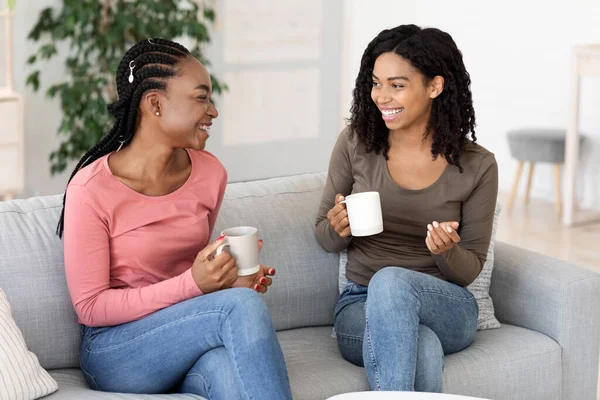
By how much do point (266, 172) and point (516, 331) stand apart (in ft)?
11.5

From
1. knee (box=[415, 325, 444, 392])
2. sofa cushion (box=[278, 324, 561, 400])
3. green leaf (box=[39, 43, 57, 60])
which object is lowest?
sofa cushion (box=[278, 324, 561, 400])

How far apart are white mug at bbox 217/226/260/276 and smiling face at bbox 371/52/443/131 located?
534mm

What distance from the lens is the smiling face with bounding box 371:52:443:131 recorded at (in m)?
2.24

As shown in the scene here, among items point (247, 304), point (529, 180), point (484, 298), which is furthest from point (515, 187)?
point (247, 304)

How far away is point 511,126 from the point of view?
19.3 ft

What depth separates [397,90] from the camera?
224 centimetres

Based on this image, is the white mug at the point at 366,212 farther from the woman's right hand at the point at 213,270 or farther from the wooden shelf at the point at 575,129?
the wooden shelf at the point at 575,129

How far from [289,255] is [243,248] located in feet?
1.88

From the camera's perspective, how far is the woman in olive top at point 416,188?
2.16 metres

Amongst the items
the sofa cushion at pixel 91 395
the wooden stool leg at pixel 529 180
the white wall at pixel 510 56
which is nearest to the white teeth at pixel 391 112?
the sofa cushion at pixel 91 395

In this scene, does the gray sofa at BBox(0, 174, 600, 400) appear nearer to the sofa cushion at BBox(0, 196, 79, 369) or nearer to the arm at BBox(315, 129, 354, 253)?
the sofa cushion at BBox(0, 196, 79, 369)

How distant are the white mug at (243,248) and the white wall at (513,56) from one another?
13.0ft

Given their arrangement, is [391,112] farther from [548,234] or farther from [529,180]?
[529,180]

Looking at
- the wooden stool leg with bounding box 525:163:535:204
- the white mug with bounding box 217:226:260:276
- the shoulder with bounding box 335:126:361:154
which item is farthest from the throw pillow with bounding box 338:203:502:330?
the wooden stool leg with bounding box 525:163:535:204
